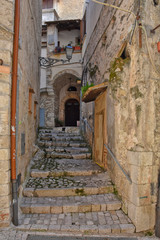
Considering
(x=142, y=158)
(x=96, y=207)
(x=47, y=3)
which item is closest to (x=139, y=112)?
(x=142, y=158)

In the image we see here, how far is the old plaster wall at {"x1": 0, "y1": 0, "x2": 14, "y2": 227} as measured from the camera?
284 centimetres

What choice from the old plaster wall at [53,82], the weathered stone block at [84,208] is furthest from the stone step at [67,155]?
the old plaster wall at [53,82]

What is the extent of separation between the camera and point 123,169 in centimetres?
359

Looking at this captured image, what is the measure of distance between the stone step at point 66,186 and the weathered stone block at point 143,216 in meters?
0.92

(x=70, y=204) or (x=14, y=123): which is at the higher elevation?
(x=14, y=123)

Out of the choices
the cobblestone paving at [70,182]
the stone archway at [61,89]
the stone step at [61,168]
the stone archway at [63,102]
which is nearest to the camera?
the cobblestone paving at [70,182]

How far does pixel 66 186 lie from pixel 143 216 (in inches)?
67.6

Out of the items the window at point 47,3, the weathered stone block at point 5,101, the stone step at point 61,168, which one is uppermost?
the window at point 47,3

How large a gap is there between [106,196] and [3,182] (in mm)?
2202

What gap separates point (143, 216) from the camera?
3.06 meters

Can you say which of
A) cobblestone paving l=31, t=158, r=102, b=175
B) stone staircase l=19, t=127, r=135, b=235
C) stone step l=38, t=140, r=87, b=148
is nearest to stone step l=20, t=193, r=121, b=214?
stone staircase l=19, t=127, r=135, b=235

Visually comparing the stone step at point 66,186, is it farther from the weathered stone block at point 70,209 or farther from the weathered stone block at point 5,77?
the weathered stone block at point 5,77

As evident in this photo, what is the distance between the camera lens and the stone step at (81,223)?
9.64ft

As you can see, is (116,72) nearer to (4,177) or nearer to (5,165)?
(5,165)
